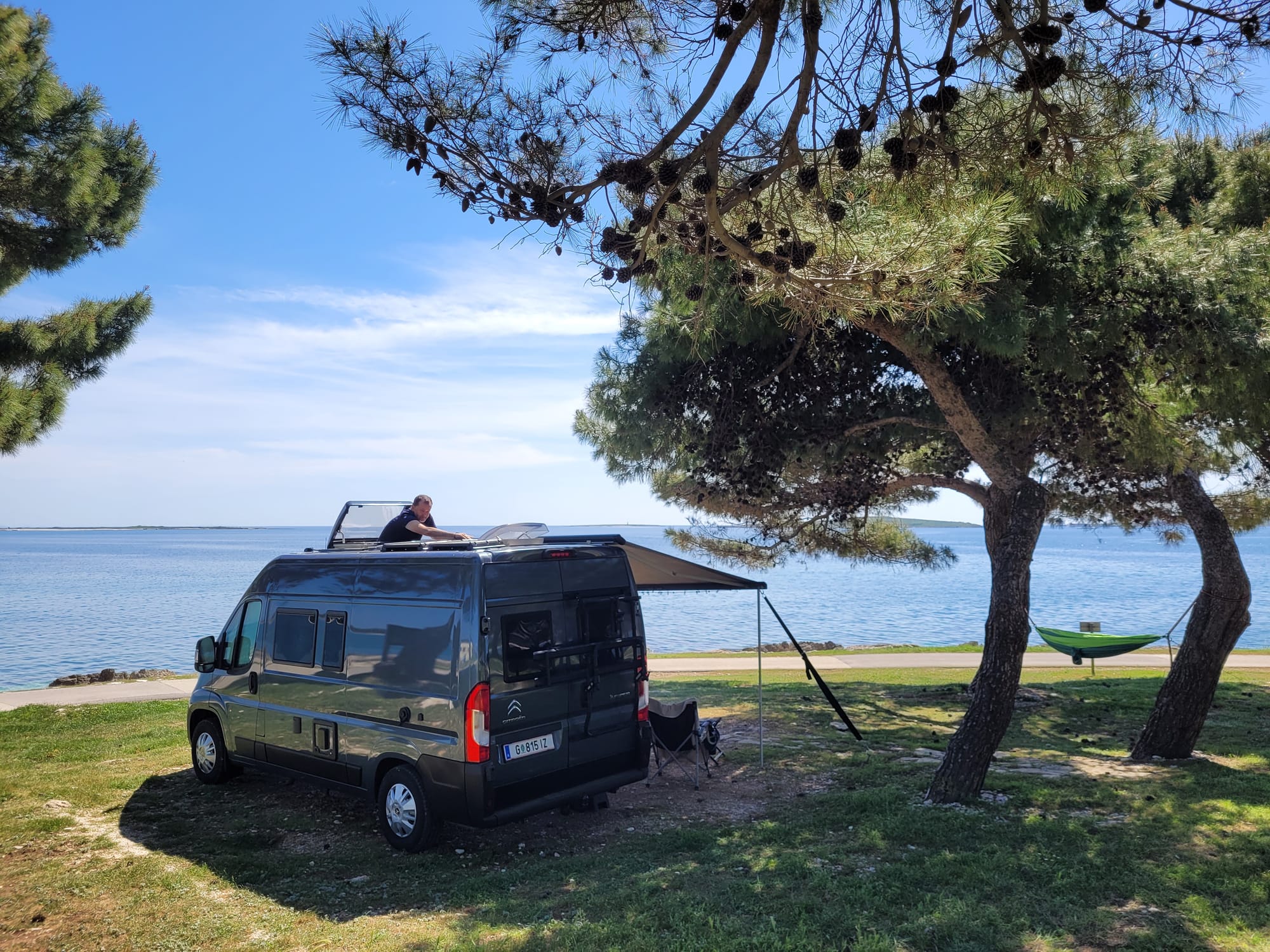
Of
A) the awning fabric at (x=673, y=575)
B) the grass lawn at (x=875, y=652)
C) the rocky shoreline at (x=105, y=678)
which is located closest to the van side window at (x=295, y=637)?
the awning fabric at (x=673, y=575)

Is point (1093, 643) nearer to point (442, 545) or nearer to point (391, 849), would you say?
point (442, 545)

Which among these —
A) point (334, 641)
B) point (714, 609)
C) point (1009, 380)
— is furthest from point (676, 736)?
point (714, 609)

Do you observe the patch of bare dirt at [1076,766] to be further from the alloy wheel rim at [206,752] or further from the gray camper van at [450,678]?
the alloy wheel rim at [206,752]

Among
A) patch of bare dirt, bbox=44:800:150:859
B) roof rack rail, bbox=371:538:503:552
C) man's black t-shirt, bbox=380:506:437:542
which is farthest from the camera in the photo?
man's black t-shirt, bbox=380:506:437:542

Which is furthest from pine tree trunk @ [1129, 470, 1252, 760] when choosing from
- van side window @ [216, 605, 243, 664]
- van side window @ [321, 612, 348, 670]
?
van side window @ [216, 605, 243, 664]

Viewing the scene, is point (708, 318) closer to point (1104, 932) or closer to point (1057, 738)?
point (1104, 932)

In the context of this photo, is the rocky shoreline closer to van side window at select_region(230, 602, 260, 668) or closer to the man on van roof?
van side window at select_region(230, 602, 260, 668)

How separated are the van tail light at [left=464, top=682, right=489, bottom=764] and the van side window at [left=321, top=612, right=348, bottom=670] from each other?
1.43 meters

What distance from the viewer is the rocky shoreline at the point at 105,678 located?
15.3m

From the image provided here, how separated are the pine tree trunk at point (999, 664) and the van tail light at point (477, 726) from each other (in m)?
3.56

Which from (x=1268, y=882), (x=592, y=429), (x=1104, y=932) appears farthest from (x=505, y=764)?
(x=592, y=429)

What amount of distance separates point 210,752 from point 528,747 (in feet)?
12.2

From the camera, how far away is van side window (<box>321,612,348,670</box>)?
6652 millimetres

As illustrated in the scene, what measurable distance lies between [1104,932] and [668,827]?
3025mm
